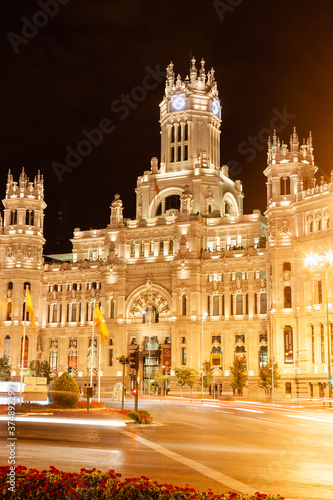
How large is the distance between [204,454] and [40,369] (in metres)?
82.6

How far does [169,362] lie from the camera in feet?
327

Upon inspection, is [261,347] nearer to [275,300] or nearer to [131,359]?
[275,300]

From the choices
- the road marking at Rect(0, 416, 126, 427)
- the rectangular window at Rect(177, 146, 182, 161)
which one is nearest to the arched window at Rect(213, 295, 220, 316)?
the rectangular window at Rect(177, 146, 182, 161)

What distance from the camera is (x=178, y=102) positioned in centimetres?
11519

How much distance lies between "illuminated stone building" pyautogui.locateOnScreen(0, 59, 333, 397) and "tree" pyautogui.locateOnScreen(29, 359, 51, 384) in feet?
10.9

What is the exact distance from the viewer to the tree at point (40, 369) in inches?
3957

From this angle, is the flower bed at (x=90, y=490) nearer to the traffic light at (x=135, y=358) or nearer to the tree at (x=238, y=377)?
the traffic light at (x=135, y=358)

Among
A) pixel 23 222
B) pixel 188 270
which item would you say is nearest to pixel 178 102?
pixel 188 270

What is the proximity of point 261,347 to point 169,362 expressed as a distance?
46.2 feet

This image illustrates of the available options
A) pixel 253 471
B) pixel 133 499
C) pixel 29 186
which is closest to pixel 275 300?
pixel 29 186

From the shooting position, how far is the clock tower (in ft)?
356

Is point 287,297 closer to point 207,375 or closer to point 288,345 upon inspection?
point 288,345

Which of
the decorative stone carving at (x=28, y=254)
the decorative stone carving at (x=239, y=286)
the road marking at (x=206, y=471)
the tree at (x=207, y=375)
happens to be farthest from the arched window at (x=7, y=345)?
the road marking at (x=206, y=471)

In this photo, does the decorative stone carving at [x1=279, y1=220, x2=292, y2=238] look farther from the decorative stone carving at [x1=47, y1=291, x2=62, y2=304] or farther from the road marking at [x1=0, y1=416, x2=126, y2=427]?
the road marking at [x1=0, y1=416, x2=126, y2=427]
